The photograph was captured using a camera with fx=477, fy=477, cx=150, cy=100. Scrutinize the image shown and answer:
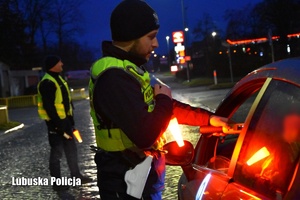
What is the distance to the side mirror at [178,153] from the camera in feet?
9.00

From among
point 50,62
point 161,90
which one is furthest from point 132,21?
point 50,62

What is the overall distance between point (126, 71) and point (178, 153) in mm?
681

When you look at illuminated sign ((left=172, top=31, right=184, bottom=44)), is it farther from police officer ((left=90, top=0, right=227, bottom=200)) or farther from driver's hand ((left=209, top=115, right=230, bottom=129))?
police officer ((left=90, top=0, right=227, bottom=200))

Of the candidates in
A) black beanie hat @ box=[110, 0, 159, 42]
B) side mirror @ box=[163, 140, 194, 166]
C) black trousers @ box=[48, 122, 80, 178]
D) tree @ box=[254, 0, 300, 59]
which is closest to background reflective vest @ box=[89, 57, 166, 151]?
black beanie hat @ box=[110, 0, 159, 42]

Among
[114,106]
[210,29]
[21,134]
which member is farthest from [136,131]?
[210,29]

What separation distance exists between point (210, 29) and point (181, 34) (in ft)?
63.4

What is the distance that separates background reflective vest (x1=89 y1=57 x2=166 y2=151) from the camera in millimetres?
2344

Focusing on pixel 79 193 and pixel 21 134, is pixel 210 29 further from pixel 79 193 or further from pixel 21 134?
pixel 79 193

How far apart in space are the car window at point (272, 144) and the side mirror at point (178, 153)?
394mm

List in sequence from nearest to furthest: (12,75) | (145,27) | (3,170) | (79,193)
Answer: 1. (145,27)
2. (79,193)
3. (3,170)
4. (12,75)

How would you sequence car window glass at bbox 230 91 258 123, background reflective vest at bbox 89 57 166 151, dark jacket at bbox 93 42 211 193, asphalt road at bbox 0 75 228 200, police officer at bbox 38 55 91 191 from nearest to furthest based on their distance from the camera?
dark jacket at bbox 93 42 211 193 → background reflective vest at bbox 89 57 166 151 → car window glass at bbox 230 91 258 123 → police officer at bbox 38 55 91 191 → asphalt road at bbox 0 75 228 200

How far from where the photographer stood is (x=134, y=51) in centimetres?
245

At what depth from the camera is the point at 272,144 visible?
7.39 feet

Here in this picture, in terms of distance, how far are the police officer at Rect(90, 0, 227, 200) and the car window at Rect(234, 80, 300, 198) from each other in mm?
442
